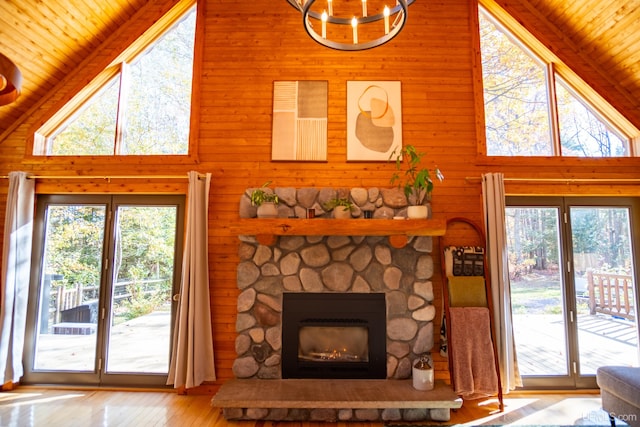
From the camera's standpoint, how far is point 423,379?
320 centimetres

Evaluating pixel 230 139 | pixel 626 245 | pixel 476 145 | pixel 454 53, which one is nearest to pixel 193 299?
pixel 230 139

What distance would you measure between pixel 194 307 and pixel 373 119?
276 cm

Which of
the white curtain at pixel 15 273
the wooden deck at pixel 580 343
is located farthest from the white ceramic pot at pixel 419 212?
the white curtain at pixel 15 273

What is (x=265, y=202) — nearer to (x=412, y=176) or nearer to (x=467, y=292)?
(x=412, y=176)

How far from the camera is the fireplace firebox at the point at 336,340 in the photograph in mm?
3514

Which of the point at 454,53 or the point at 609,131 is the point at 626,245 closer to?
the point at 609,131

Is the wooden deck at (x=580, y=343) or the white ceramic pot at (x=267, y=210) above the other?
the white ceramic pot at (x=267, y=210)

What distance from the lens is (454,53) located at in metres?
4.08

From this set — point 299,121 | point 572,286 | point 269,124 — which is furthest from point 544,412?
point 269,124

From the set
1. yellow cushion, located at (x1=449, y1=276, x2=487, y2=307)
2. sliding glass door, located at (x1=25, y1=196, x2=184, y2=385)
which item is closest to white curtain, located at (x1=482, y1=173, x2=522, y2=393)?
yellow cushion, located at (x1=449, y1=276, x2=487, y2=307)

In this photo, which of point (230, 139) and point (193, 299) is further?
point (230, 139)

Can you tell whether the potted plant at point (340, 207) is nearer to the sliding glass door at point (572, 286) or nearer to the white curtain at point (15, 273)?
the sliding glass door at point (572, 286)

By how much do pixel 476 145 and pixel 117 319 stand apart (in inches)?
173

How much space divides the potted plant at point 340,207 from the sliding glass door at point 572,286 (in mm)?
1858
